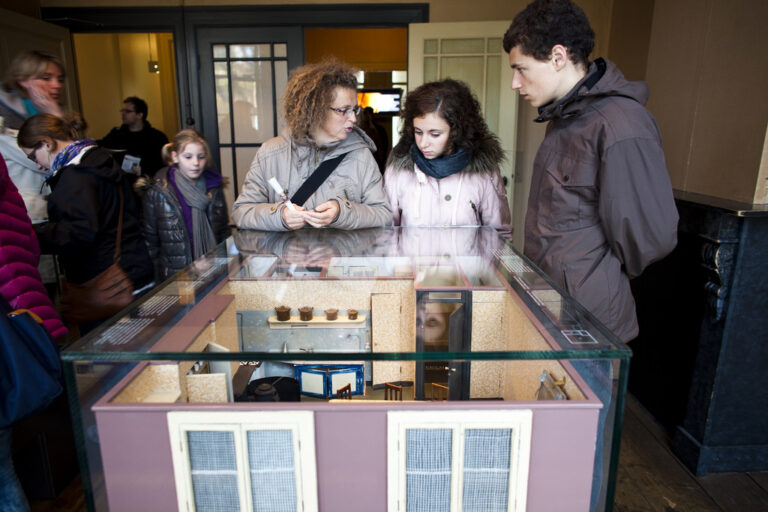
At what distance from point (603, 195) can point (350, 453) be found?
1088mm

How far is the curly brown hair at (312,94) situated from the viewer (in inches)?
78.0

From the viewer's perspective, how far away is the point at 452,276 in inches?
54.9

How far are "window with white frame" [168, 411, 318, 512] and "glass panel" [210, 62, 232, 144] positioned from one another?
4530mm

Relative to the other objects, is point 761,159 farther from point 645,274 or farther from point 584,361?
point 584,361

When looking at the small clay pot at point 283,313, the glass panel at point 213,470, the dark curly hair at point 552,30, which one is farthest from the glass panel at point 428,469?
the dark curly hair at point 552,30

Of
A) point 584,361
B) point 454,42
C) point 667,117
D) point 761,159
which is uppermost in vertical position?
point 454,42

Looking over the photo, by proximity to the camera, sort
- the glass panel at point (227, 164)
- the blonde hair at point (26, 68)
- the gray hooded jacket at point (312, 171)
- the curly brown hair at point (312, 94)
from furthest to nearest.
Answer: the glass panel at point (227, 164) < the blonde hair at point (26, 68) < the gray hooded jacket at point (312, 171) < the curly brown hair at point (312, 94)

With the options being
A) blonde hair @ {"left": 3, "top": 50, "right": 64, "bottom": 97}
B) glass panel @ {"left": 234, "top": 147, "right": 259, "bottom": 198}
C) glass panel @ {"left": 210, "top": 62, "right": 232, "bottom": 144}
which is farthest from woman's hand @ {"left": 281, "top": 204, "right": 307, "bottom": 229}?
glass panel @ {"left": 210, "top": 62, "right": 232, "bottom": 144}

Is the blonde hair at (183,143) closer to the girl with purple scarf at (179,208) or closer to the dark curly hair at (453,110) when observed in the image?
the girl with purple scarf at (179,208)

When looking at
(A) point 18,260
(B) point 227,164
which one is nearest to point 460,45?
(B) point 227,164

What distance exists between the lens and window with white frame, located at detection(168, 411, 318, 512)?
2.82 feet

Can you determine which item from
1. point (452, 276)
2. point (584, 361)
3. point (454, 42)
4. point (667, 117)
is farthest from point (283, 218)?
point (454, 42)

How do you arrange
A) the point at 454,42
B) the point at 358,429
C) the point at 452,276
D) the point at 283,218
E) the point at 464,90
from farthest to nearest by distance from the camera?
the point at 454,42 → the point at 464,90 → the point at 283,218 → the point at 452,276 → the point at 358,429

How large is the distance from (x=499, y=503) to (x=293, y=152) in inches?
61.9
